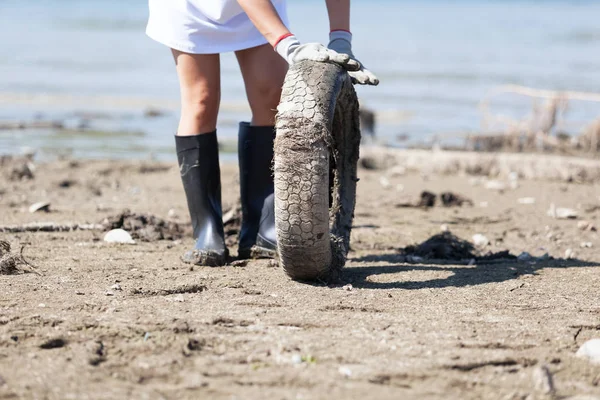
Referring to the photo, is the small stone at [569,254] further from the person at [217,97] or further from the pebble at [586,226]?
the person at [217,97]

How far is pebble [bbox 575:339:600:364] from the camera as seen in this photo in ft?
7.85

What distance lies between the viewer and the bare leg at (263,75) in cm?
379

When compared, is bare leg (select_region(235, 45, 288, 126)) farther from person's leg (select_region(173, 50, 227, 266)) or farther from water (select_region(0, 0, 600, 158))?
water (select_region(0, 0, 600, 158))

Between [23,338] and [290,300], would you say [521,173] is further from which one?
[23,338]

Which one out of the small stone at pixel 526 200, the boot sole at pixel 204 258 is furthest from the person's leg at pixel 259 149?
the small stone at pixel 526 200

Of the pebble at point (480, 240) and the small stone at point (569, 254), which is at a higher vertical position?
the pebble at point (480, 240)

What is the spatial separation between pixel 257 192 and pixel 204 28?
32.6 inches

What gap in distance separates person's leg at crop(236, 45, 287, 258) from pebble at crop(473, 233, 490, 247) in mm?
1350

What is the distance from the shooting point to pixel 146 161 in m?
7.40

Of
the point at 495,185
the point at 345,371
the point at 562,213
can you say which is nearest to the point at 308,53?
the point at 345,371

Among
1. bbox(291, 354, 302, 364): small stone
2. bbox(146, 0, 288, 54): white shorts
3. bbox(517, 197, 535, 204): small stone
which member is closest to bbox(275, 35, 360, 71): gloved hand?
bbox(146, 0, 288, 54): white shorts

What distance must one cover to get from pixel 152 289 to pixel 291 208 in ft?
1.98

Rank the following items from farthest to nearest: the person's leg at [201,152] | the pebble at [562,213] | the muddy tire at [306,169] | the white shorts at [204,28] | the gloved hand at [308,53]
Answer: the pebble at [562,213] < the person's leg at [201,152] < the white shorts at [204,28] < the gloved hand at [308,53] < the muddy tire at [306,169]

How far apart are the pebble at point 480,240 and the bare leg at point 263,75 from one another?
5.03ft
